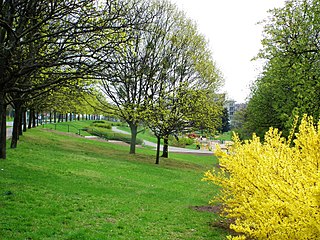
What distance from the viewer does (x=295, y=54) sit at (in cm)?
1506

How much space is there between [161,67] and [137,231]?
55.4 feet

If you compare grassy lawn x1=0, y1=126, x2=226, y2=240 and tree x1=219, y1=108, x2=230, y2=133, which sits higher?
tree x1=219, y1=108, x2=230, y2=133

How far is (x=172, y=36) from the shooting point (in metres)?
23.1

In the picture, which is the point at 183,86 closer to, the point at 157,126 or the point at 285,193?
the point at 157,126

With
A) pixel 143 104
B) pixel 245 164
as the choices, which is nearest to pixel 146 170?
pixel 143 104

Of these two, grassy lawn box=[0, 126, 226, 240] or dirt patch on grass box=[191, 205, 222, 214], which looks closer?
grassy lawn box=[0, 126, 226, 240]

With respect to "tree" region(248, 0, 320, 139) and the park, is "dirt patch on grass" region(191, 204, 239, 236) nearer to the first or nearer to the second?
the park

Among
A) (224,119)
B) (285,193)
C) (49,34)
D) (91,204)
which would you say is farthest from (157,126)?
(224,119)

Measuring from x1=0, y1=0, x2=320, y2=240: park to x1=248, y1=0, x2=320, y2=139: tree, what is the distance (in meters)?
0.07

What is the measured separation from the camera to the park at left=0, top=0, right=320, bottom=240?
488 cm

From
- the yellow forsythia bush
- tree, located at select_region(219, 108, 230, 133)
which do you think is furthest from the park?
tree, located at select_region(219, 108, 230, 133)

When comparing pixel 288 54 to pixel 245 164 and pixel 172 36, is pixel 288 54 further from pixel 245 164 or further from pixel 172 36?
pixel 245 164

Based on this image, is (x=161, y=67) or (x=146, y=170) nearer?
(x=146, y=170)

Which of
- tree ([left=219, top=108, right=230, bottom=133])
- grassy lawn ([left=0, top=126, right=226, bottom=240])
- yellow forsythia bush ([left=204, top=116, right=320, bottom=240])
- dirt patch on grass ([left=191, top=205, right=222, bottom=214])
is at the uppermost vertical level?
tree ([left=219, top=108, right=230, bottom=133])
